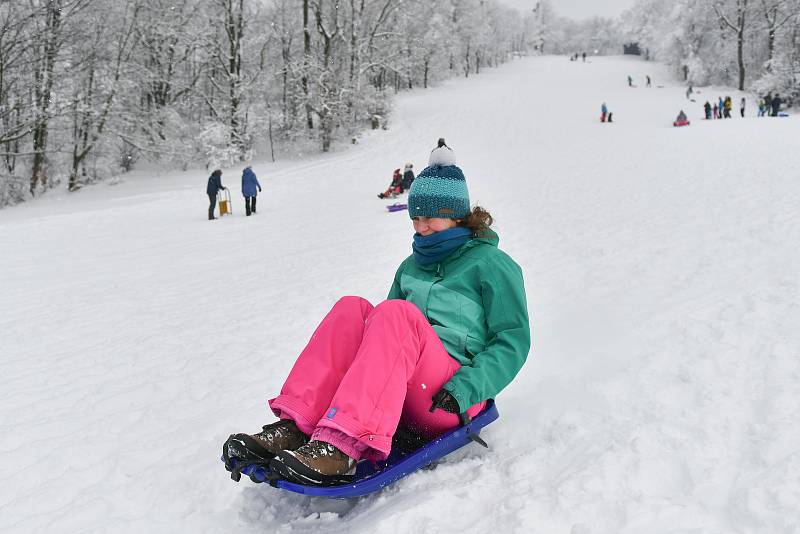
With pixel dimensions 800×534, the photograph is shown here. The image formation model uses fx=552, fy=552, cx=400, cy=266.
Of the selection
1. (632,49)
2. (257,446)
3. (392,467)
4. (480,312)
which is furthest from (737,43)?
(632,49)

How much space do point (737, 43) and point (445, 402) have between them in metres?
46.1

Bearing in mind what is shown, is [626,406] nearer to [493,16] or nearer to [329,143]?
[329,143]

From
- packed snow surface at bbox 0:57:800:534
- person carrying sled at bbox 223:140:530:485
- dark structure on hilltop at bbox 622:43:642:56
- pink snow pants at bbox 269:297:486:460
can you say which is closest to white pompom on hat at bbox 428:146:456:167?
person carrying sled at bbox 223:140:530:485

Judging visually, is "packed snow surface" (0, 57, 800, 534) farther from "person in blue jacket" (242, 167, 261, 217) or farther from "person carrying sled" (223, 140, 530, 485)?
"person in blue jacket" (242, 167, 261, 217)

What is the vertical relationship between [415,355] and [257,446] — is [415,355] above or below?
above

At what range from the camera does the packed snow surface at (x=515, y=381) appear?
2.14m

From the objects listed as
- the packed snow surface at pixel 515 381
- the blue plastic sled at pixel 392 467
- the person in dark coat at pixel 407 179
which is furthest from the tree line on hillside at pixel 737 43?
the blue plastic sled at pixel 392 467

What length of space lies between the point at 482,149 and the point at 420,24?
2924 cm

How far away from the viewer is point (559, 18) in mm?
136625

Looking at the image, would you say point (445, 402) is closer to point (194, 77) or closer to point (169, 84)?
point (169, 84)

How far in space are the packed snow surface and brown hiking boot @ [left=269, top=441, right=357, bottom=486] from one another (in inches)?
9.1

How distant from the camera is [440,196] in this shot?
2.69 m

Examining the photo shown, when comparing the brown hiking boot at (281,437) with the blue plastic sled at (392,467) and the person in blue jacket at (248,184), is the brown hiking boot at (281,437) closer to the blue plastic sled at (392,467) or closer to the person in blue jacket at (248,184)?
the blue plastic sled at (392,467)

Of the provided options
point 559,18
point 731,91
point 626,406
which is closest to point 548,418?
point 626,406
